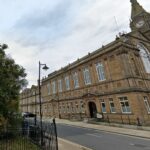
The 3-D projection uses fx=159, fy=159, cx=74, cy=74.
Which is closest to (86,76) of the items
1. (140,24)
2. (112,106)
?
(112,106)

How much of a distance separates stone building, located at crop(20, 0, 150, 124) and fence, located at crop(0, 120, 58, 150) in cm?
1366

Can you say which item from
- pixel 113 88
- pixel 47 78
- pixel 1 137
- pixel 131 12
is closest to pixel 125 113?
pixel 113 88

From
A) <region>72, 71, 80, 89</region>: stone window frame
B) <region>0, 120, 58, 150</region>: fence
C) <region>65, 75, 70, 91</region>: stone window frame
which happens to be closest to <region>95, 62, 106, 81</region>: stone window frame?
<region>72, 71, 80, 89</region>: stone window frame

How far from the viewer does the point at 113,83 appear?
24.2 metres

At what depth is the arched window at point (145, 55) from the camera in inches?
1082

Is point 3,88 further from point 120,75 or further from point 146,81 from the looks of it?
point 146,81

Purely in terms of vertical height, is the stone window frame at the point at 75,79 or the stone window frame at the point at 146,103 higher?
the stone window frame at the point at 75,79

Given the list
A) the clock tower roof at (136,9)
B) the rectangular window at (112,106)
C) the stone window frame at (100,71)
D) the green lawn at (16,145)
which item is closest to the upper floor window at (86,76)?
the stone window frame at (100,71)

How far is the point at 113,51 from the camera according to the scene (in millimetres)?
24562

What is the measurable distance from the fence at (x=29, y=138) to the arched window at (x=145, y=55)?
71.8ft

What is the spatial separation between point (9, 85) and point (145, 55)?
24.3 meters

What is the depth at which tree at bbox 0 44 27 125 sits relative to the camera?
11897 mm

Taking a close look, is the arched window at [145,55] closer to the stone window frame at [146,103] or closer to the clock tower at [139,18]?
the stone window frame at [146,103]

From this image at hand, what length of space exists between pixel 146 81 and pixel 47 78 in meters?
27.4
